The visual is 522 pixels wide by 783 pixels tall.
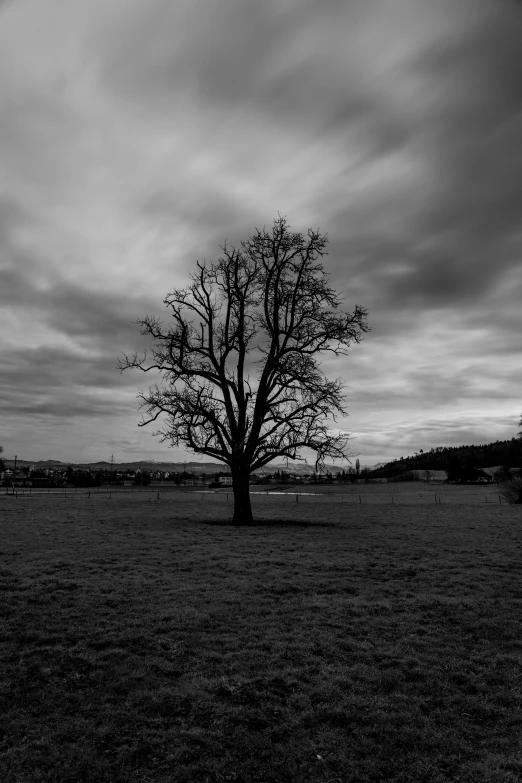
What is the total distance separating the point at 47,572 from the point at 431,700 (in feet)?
35.5

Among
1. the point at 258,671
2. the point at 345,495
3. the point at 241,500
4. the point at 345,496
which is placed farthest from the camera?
the point at 345,495

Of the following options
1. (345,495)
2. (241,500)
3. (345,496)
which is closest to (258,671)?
(241,500)

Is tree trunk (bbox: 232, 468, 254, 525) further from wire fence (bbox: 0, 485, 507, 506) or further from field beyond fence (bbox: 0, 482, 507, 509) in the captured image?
wire fence (bbox: 0, 485, 507, 506)

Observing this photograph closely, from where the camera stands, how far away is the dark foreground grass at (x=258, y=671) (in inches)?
207

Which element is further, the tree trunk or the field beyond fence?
the field beyond fence

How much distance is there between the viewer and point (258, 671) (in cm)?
739

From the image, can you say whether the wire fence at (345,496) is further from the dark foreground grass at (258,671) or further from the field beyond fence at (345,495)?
the dark foreground grass at (258,671)

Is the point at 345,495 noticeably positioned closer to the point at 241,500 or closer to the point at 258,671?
the point at 241,500

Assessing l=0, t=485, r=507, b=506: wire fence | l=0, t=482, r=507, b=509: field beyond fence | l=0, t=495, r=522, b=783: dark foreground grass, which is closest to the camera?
l=0, t=495, r=522, b=783: dark foreground grass

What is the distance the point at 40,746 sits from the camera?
538cm

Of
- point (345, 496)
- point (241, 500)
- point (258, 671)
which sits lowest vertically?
point (345, 496)

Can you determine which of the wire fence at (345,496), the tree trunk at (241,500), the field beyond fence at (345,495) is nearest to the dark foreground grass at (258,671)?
the tree trunk at (241,500)

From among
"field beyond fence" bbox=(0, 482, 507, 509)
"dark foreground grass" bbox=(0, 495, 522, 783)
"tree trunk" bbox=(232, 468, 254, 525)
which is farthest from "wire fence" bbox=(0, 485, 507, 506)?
"dark foreground grass" bbox=(0, 495, 522, 783)

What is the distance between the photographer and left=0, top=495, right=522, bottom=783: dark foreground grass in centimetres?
525
